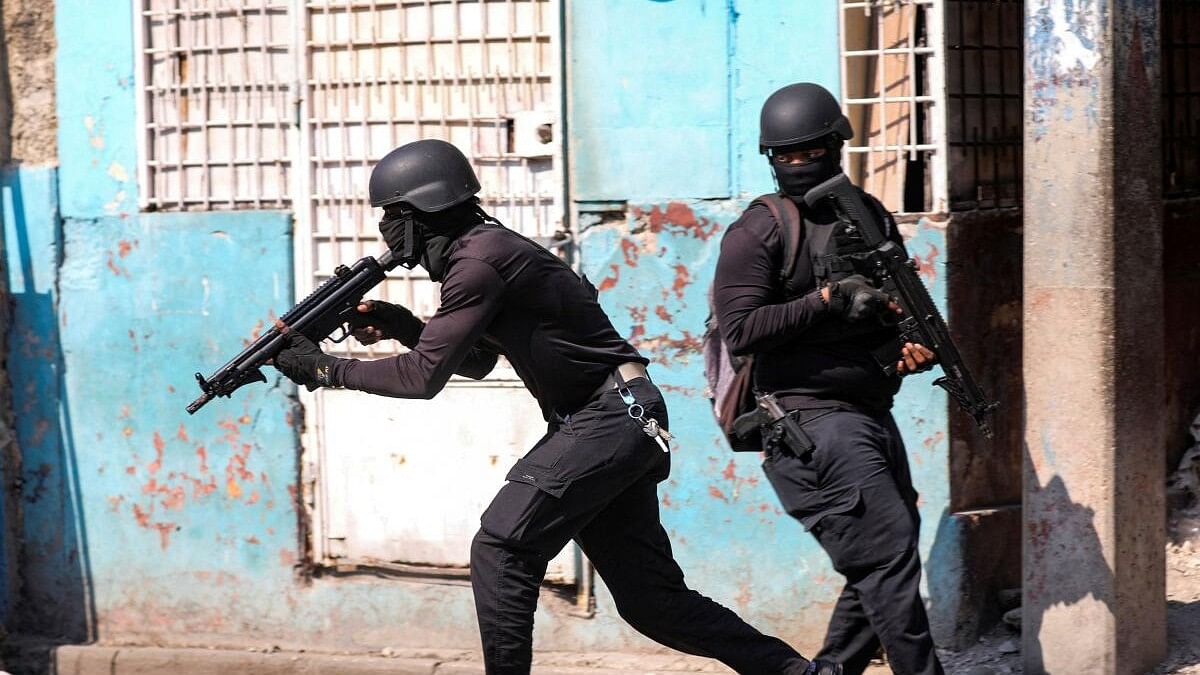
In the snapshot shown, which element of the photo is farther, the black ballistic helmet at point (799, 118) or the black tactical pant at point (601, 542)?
the black ballistic helmet at point (799, 118)

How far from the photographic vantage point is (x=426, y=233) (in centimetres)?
441

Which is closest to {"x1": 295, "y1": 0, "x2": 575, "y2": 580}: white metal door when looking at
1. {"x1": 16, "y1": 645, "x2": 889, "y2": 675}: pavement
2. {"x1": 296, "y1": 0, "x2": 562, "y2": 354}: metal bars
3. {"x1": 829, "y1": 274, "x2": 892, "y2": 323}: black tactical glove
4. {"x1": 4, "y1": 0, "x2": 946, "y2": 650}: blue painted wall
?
{"x1": 296, "y1": 0, "x2": 562, "y2": 354}: metal bars

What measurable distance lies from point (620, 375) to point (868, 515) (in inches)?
30.8

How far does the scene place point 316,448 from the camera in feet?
19.9

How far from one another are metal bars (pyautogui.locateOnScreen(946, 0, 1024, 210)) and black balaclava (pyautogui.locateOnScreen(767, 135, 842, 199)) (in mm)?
1025

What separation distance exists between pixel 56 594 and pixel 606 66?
122 inches

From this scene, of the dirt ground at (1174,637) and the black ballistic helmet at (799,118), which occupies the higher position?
the black ballistic helmet at (799,118)

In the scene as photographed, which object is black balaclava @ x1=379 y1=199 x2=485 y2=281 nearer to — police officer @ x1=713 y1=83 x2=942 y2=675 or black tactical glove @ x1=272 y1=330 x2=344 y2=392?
black tactical glove @ x1=272 y1=330 x2=344 y2=392

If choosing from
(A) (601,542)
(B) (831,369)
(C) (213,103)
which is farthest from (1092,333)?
(C) (213,103)

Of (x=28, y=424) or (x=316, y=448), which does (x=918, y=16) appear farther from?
(x=28, y=424)

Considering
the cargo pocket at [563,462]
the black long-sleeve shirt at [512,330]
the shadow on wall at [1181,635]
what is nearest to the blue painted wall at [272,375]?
the shadow on wall at [1181,635]

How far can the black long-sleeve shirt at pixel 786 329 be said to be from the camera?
14.2 feet

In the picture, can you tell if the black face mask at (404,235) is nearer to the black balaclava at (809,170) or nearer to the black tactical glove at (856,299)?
the black balaclava at (809,170)

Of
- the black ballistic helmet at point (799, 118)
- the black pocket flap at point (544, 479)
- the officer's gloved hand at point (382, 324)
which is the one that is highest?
the black ballistic helmet at point (799, 118)
